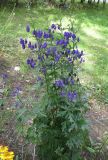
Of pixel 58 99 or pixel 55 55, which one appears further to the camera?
pixel 58 99

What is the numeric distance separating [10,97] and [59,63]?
5.46 feet

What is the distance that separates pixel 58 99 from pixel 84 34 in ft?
13.6

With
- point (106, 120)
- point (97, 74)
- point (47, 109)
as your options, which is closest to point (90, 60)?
point (97, 74)

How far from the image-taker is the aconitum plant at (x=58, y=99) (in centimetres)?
319

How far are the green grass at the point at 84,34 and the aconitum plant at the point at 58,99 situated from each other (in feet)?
5.74

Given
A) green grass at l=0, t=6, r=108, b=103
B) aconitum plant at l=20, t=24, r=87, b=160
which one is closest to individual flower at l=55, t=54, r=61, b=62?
aconitum plant at l=20, t=24, r=87, b=160

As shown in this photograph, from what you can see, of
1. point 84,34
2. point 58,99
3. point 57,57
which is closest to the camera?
point 57,57

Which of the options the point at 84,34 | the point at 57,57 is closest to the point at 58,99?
the point at 57,57

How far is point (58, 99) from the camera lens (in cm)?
328

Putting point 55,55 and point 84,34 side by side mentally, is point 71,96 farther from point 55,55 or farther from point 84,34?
point 84,34

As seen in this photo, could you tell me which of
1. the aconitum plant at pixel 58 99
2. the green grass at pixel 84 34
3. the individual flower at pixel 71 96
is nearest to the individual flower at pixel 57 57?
the aconitum plant at pixel 58 99

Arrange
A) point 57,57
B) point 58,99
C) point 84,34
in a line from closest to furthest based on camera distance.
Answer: point 57,57 < point 58,99 < point 84,34

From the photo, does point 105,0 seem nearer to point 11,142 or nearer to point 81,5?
point 81,5

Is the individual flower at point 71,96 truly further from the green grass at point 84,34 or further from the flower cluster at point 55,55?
the green grass at point 84,34
